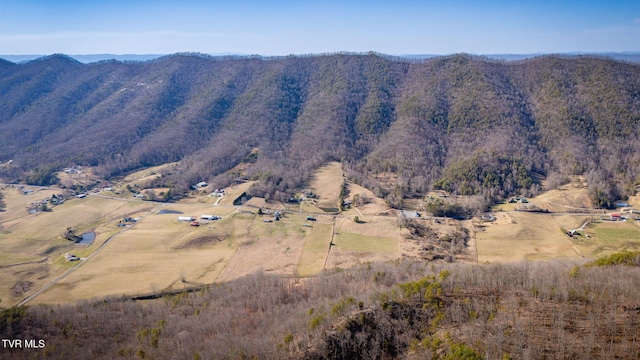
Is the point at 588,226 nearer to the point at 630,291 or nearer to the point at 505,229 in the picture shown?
the point at 505,229

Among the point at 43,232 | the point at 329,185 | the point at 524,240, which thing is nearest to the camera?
the point at 524,240

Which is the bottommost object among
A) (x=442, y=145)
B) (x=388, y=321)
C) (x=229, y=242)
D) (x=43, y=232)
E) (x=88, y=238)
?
(x=88, y=238)

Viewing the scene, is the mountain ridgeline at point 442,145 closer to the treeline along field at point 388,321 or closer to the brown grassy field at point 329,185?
the brown grassy field at point 329,185

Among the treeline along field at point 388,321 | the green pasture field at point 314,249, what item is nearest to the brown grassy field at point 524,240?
the treeline along field at point 388,321

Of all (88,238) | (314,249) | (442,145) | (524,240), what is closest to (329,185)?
(314,249)

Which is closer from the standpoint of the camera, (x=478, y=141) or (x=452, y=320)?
(x=452, y=320)

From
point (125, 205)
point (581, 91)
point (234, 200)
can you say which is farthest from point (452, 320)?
point (581, 91)

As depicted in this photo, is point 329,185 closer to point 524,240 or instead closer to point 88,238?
point 524,240

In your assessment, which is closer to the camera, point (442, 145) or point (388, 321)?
point (388, 321)

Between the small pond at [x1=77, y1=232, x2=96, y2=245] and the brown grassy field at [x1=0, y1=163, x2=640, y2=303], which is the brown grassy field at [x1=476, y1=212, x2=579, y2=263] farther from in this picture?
the small pond at [x1=77, y1=232, x2=96, y2=245]
